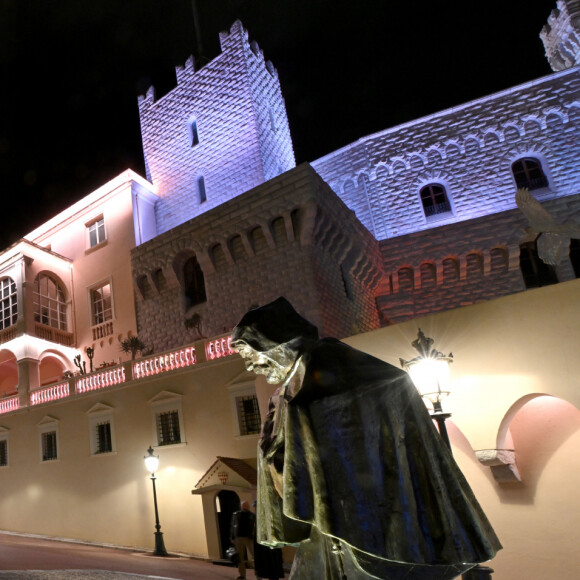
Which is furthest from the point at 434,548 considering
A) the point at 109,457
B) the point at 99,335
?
the point at 99,335

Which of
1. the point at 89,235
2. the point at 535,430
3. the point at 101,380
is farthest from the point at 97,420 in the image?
the point at 535,430

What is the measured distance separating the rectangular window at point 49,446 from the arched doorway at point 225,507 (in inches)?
273

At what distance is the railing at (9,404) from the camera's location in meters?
17.1

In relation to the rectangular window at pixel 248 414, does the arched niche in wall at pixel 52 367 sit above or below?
above

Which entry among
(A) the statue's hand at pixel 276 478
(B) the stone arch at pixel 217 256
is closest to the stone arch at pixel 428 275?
(B) the stone arch at pixel 217 256

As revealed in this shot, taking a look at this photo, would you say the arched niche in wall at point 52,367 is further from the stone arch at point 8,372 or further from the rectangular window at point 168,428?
the rectangular window at point 168,428

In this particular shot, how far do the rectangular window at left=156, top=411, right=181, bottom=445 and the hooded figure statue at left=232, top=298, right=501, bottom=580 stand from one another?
11.4 meters

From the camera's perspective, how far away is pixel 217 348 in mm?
12531

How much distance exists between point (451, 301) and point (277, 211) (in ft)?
27.9

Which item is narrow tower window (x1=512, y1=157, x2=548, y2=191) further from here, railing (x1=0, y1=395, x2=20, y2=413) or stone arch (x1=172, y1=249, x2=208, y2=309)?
railing (x1=0, y1=395, x2=20, y2=413)

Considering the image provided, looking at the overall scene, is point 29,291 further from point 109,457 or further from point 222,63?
point 222,63

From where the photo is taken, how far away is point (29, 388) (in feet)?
60.1

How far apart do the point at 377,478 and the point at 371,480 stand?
23 millimetres

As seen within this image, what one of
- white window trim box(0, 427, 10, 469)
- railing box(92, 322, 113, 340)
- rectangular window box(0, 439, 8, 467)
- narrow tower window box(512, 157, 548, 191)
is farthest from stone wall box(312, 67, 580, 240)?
rectangular window box(0, 439, 8, 467)
